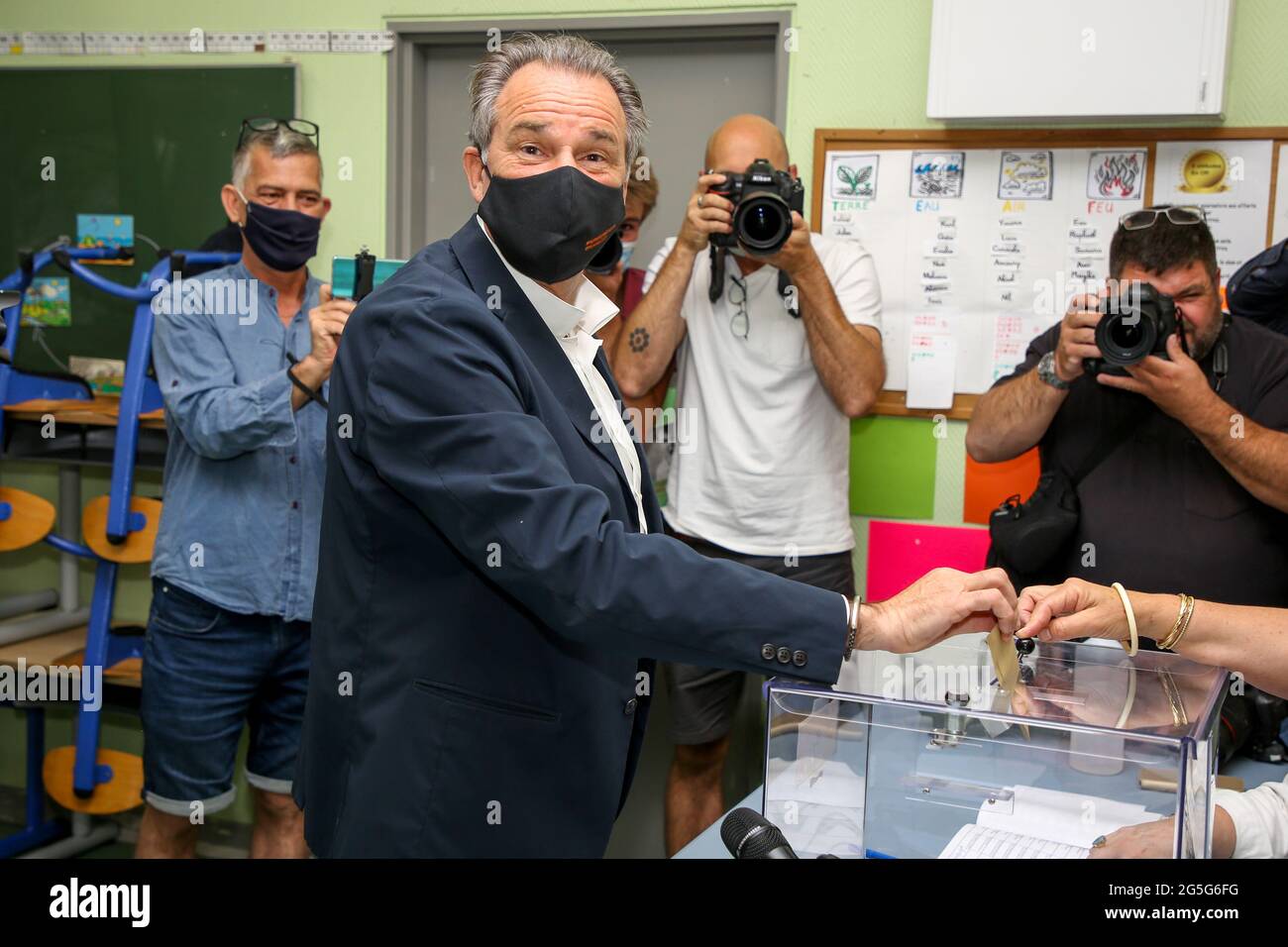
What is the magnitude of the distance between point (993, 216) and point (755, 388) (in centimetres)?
74

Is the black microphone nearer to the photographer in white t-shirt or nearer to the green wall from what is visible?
the photographer in white t-shirt

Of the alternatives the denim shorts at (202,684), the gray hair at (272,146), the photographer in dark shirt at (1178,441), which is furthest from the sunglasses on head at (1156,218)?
the denim shorts at (202,684)

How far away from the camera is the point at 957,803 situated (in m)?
1.43

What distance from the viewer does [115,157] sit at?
3.42 m

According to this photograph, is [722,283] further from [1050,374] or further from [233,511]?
[233,511]

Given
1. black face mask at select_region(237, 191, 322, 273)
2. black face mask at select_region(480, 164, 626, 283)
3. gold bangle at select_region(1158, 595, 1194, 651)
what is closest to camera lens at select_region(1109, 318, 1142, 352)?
gold bangle at select_region(1158, 595, 1194, 651)

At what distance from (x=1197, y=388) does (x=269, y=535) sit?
5.68 feet

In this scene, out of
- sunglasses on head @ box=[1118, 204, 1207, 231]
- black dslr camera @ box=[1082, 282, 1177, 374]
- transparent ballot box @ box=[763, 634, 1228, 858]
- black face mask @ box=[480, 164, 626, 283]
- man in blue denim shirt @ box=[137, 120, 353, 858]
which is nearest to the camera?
transparent ballot box @ box=[763, 634, 1228, 858]

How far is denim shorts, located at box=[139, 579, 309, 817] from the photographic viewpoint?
2.32 meters

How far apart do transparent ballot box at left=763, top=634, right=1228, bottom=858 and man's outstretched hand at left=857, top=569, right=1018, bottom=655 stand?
6 cm

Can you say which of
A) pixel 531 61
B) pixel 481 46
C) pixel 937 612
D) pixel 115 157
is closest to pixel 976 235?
pixel 481 46

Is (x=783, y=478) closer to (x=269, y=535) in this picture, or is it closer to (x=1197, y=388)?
(x=1197, y=388)
